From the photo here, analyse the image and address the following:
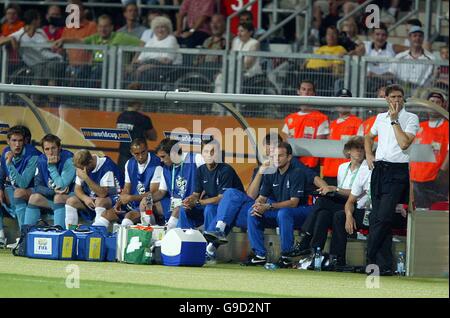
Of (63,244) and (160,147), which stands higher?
(160,147)

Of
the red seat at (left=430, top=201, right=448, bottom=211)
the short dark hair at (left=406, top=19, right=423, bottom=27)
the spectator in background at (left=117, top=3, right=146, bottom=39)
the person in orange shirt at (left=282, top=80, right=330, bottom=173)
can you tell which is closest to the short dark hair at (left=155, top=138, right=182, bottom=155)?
the person in orange shirt at (left=282, top=80, right=330, bottom=173)

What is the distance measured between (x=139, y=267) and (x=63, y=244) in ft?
3.41

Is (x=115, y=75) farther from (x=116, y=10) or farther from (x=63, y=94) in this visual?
(x=116, y=10)

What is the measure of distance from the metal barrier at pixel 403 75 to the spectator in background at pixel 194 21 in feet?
11.7

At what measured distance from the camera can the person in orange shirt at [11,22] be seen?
21.0m

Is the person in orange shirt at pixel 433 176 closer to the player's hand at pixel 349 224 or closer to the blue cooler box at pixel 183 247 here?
the player's hand at pixel 349 224

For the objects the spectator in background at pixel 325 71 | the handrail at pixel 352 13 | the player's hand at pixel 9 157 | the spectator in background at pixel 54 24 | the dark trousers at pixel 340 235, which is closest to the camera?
the dark trousers at pixel 340 235

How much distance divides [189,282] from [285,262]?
94.9 inches

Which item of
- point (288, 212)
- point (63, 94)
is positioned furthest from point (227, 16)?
point (288, 212)

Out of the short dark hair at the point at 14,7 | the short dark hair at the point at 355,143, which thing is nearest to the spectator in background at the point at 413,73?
the short dark hair at the point at 355,143

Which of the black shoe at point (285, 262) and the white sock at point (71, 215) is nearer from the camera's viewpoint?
the black shoe at point (285, 262)

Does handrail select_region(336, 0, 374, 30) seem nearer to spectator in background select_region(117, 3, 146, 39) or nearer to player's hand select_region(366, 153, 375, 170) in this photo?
spectator in background select_region(117, 3, 146, 39)

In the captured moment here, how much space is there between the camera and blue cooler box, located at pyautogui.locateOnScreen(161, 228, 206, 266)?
532 inches
